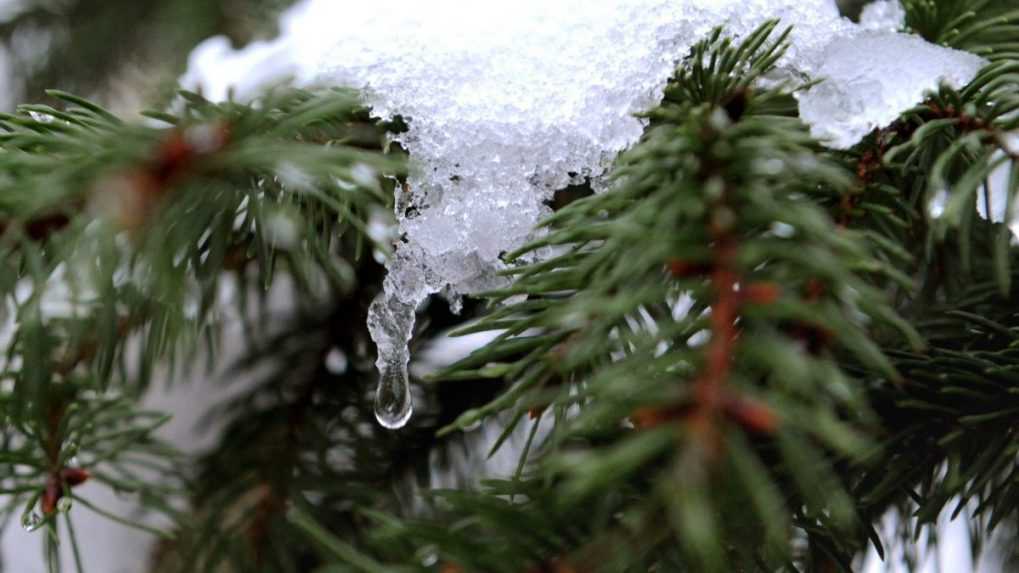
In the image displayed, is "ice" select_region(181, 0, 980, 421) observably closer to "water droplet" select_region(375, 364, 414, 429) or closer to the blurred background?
"water droplet" select_region(375, 364, 414, 429)

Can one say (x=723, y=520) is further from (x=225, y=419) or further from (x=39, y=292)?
(x=225, y=419)

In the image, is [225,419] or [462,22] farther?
[225,419]

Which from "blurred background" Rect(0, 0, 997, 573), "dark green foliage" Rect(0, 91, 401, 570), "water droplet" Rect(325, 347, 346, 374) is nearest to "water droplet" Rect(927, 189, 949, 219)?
"dark green foliage" Rect(0, 91, 401, 570)

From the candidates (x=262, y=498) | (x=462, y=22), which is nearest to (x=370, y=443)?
(x=262, y=498)

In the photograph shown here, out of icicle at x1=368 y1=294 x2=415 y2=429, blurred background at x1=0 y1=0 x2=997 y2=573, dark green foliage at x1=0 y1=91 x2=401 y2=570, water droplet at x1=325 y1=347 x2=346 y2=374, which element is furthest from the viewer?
blurred background at x1=0 y1=0 x2=997 y2=573

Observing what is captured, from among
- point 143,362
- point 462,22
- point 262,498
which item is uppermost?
point 462,22

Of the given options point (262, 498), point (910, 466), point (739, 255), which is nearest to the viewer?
point (739, 255)
